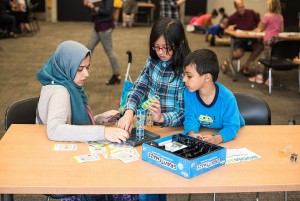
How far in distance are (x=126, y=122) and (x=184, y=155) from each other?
0.51 meters

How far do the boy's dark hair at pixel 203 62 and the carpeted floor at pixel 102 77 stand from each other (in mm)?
1282

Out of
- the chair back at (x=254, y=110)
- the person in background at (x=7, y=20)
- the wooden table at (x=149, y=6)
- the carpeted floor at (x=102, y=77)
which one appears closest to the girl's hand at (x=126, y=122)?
the chair back at (x=254, y=110)

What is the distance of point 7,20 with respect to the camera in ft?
36.4

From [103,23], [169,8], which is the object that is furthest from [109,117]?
[169,8]

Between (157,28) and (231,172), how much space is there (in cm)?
98

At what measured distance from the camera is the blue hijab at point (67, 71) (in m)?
2.33

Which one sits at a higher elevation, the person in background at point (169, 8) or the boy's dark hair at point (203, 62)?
the person in background at point (169, 8)

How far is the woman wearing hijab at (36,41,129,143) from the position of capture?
7.14ft

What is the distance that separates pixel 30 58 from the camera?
27.9ft

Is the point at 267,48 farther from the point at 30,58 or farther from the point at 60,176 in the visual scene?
the point at 60,176

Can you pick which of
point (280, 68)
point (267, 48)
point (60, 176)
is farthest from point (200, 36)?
point (60, 176)

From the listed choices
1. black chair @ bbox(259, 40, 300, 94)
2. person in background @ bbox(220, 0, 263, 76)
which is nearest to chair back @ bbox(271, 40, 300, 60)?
black chair @ bbox(259, 40, 300, 94)

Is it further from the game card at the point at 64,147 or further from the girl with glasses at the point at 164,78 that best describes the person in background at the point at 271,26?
the game card at the point at 64,147

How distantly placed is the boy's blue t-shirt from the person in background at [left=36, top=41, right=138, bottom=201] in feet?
1.40
